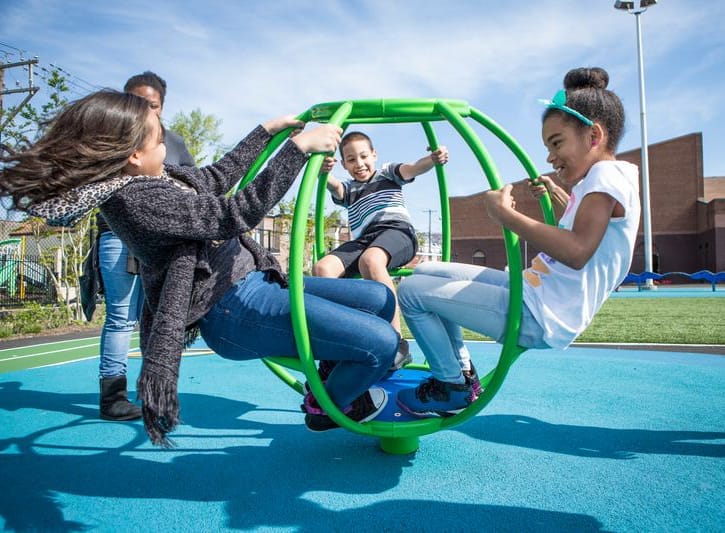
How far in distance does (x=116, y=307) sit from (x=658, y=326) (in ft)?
25.6

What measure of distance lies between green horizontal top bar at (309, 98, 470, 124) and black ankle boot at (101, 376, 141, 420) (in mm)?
2347

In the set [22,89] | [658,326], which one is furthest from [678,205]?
[22,89]

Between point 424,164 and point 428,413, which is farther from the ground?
point 424,164

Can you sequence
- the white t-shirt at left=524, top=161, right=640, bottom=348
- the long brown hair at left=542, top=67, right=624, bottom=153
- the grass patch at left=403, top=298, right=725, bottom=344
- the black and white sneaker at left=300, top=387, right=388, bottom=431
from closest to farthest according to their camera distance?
the white t-shirt at left=524, top=161, right=640, bottom=348 < the long brown hair at left=542, top=67, right=624, bottom=153 < the black and white sneaker at left=300, top=387, right=388, bottom=431 < the grass patch at left=403, top=298, right=725, bottom=344

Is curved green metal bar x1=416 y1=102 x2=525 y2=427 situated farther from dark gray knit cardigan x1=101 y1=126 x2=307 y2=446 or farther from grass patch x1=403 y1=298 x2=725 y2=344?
grass patch x1=403 y1=298 x2=725 y2=344

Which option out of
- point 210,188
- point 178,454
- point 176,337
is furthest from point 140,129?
point 178,454

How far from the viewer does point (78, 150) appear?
1.67 m

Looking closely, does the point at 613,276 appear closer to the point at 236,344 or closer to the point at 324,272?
the point at 236,344

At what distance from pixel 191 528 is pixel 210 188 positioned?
130 centimetres

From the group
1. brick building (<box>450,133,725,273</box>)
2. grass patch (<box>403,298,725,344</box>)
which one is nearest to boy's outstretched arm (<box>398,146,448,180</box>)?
grass patch (<box>403,298,725,344</box>)

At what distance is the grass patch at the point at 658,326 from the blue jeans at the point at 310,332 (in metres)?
5.64

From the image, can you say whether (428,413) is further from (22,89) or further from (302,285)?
(22,89)

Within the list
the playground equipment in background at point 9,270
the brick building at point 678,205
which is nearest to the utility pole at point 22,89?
the playground equipment in background at point 9,270

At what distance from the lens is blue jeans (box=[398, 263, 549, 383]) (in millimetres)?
1893
